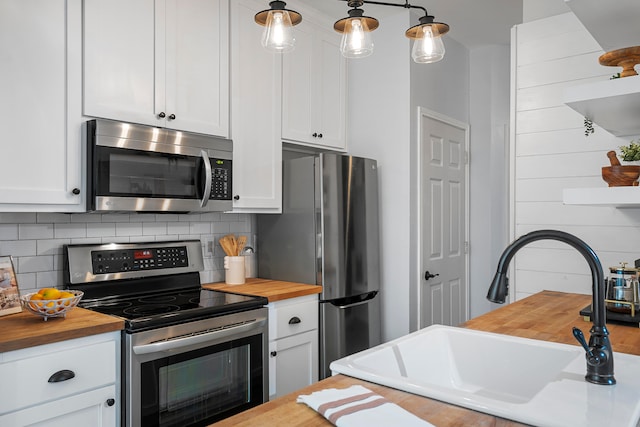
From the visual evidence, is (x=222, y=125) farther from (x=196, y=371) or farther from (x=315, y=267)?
(x=196, y=371)

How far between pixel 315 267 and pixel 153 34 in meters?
1.54

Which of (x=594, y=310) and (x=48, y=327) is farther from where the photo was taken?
(x=48, y=327)

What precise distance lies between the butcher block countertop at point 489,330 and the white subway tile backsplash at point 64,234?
168 cm

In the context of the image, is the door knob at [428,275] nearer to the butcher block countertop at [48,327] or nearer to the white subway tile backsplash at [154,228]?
the white subway tile backsplash at [154,228]

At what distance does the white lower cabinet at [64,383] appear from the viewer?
5.16 ft

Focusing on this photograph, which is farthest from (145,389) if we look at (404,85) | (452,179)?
(452,179)

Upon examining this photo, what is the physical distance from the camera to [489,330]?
1.62 meters

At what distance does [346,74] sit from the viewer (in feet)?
11.7

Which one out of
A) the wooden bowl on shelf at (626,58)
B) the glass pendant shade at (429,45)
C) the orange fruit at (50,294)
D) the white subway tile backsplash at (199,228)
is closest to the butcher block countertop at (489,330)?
the wooden bowl on shelf at (626,58)

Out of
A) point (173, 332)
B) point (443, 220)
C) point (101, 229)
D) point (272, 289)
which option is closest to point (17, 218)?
point (101, 229)

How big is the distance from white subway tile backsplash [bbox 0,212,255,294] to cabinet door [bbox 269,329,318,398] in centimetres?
66

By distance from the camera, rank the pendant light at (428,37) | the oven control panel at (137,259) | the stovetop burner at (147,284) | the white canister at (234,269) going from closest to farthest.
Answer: the pendant light at (428,37) → the stovetop burner at (147,284) → the oven control panel at (137,259) → the white canister at (234,269)

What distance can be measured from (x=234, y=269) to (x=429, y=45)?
173cm

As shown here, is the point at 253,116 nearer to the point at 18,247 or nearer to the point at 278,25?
the point at 278,25
